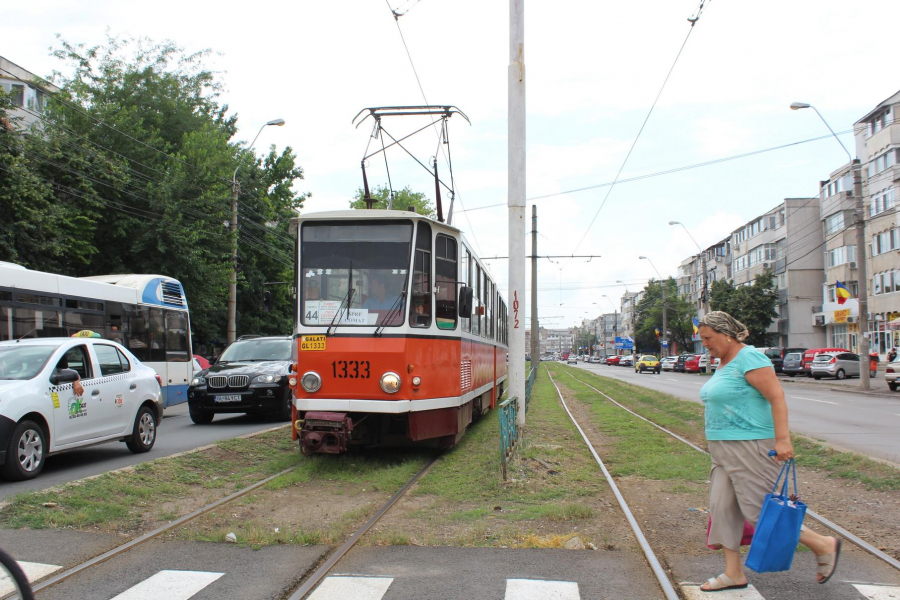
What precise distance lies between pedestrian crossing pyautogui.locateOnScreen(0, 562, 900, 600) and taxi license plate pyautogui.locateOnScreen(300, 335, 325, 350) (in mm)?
4432

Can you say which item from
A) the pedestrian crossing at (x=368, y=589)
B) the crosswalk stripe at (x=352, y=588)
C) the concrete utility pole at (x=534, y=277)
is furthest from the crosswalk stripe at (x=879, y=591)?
the concrete utility pole at (x=534, y=277)

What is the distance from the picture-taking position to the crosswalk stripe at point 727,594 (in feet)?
14.9

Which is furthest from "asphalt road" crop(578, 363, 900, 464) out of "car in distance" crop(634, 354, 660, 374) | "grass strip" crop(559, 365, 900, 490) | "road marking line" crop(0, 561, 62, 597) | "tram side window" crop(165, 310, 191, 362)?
"car in distance" crop(634, 354, 660, 374)

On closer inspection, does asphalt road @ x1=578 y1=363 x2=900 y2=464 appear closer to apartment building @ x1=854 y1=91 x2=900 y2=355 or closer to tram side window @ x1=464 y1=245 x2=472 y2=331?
tram side window @ x1=464 y1=245 x2=472 y2=331

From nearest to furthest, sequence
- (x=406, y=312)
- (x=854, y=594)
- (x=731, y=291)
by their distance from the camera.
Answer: (x=854, y=594)
(x=406, y=312)
(x=731, y=291)

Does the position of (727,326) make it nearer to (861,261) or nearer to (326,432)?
(326,432)

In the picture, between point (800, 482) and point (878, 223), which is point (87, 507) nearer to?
point (800, 482)

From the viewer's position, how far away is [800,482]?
28.7 ft

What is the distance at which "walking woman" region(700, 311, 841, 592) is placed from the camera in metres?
4.47

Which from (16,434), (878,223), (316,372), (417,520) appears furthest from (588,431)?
(878,223)

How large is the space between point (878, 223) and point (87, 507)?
169ft

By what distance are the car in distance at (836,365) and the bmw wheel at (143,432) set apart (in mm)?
36171

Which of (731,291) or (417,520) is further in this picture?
(731,291)

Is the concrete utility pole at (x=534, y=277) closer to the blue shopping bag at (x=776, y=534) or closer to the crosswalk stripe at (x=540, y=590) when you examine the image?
the crosswalk stripe at (x=540, y=590)
